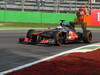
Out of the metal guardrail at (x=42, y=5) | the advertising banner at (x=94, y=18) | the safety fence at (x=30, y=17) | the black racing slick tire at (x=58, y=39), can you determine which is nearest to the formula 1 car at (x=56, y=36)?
the black racing slick tire at (x=58, y=39)

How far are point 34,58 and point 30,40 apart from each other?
13.0 ft

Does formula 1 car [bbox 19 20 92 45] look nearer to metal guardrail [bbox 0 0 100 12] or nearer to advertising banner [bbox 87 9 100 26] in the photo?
advertising banner [bbox 87 9 100 26]

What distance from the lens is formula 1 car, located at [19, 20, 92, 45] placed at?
1383cm

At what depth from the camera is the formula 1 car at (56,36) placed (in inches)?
544

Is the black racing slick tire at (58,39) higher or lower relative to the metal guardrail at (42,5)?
lower

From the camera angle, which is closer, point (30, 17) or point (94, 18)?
point (94, 18)

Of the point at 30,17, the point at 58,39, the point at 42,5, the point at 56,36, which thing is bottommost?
the point at 58,39

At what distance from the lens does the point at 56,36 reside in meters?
13.8

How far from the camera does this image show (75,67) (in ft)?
26.8

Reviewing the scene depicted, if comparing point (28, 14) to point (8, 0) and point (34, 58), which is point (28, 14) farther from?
point (34, 58)

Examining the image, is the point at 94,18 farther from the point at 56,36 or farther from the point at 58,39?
the point at 56,36

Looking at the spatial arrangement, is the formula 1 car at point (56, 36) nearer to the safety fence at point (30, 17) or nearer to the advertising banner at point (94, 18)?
the advertising banner at point (94, 18)

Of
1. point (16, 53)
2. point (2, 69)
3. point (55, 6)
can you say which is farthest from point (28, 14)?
point (2, 69)

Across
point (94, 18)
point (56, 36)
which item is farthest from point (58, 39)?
point (94, 18)
